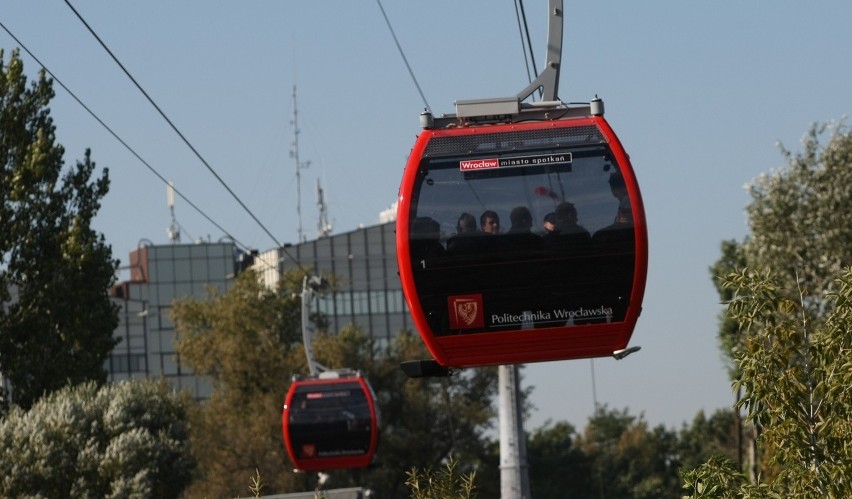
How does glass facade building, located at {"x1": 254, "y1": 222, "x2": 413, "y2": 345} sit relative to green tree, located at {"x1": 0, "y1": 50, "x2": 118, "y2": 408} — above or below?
above

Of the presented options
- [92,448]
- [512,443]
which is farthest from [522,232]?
[92,448]

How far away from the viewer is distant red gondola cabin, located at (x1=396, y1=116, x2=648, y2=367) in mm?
15555

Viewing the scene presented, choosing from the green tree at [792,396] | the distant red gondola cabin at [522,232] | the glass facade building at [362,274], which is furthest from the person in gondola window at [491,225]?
the glass facade building at [362,274]

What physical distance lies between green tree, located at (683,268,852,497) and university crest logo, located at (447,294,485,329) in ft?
12.5

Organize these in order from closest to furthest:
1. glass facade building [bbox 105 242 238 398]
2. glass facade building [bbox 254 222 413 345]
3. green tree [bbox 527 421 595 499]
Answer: green tree [bbox 527 421 595 499] < glass facade building [bbox 254 222 413 345] < glass facade building [bbox 105 242 238 398]

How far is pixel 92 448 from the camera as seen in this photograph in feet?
122

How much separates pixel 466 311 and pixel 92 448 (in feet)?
75.6

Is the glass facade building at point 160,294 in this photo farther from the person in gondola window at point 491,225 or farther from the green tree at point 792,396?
the green tree at point 792,396

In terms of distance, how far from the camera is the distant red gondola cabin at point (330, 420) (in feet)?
126

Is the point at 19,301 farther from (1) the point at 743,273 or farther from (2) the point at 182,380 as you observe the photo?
(2) the point at 182,380

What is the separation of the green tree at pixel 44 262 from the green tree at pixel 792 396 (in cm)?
3018

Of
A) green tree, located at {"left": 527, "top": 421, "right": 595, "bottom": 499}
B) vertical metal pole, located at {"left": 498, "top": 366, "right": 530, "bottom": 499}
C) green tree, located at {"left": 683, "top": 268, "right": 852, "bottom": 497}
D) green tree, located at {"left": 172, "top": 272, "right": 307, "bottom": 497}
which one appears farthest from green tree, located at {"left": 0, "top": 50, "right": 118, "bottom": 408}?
green tree, located at {"left": 527, "top": 421, "right": 595, "bottom": 499}

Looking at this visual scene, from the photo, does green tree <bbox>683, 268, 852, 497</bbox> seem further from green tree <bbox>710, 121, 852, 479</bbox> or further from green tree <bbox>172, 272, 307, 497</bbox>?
green tree <bbox>172, 272, 307, 497</bbox>

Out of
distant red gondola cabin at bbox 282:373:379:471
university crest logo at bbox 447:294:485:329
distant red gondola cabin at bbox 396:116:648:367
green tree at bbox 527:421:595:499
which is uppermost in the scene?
distant red gondola cabin at bbox 396:116:648:367
